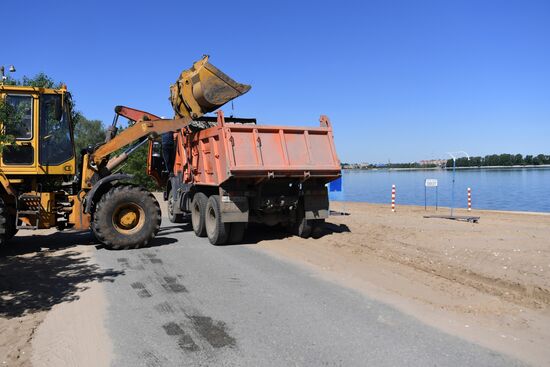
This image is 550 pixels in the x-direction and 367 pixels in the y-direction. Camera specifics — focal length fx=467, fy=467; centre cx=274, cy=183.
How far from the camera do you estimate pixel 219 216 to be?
1041cm

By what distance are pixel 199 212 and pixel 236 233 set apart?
1694 millimetres

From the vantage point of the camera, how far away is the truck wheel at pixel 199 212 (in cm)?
1173

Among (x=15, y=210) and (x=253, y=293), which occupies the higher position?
(x=15, y=210)

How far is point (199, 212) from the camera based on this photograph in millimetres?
12062

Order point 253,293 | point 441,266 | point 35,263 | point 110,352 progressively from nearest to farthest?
point 110,352, point 253,293, point 441,266, point 35,263

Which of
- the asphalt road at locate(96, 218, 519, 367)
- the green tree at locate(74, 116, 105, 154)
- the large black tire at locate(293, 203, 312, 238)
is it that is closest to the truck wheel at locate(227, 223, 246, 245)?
the large black tire at locate(293, 203, 312, 238)

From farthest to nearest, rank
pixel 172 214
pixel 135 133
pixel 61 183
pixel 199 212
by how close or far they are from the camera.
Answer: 1. pixel 172 214
2. pixel 199 212
3. pixel 135 133
4. pixel 61 183

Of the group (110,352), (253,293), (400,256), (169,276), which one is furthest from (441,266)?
(110,352)

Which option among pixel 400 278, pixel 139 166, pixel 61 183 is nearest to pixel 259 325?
pixel 400 278

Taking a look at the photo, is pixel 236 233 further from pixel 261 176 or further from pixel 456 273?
pixel 456 273

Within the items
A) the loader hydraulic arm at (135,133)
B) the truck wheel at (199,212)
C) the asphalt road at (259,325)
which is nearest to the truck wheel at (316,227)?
the truck wheel at (199,212)

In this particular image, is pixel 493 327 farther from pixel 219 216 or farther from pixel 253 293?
pixel 219 216

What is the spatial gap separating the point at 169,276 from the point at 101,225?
9.65ft

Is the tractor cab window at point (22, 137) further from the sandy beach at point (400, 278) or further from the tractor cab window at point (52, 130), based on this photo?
the sandy beach at point (400, 278)
